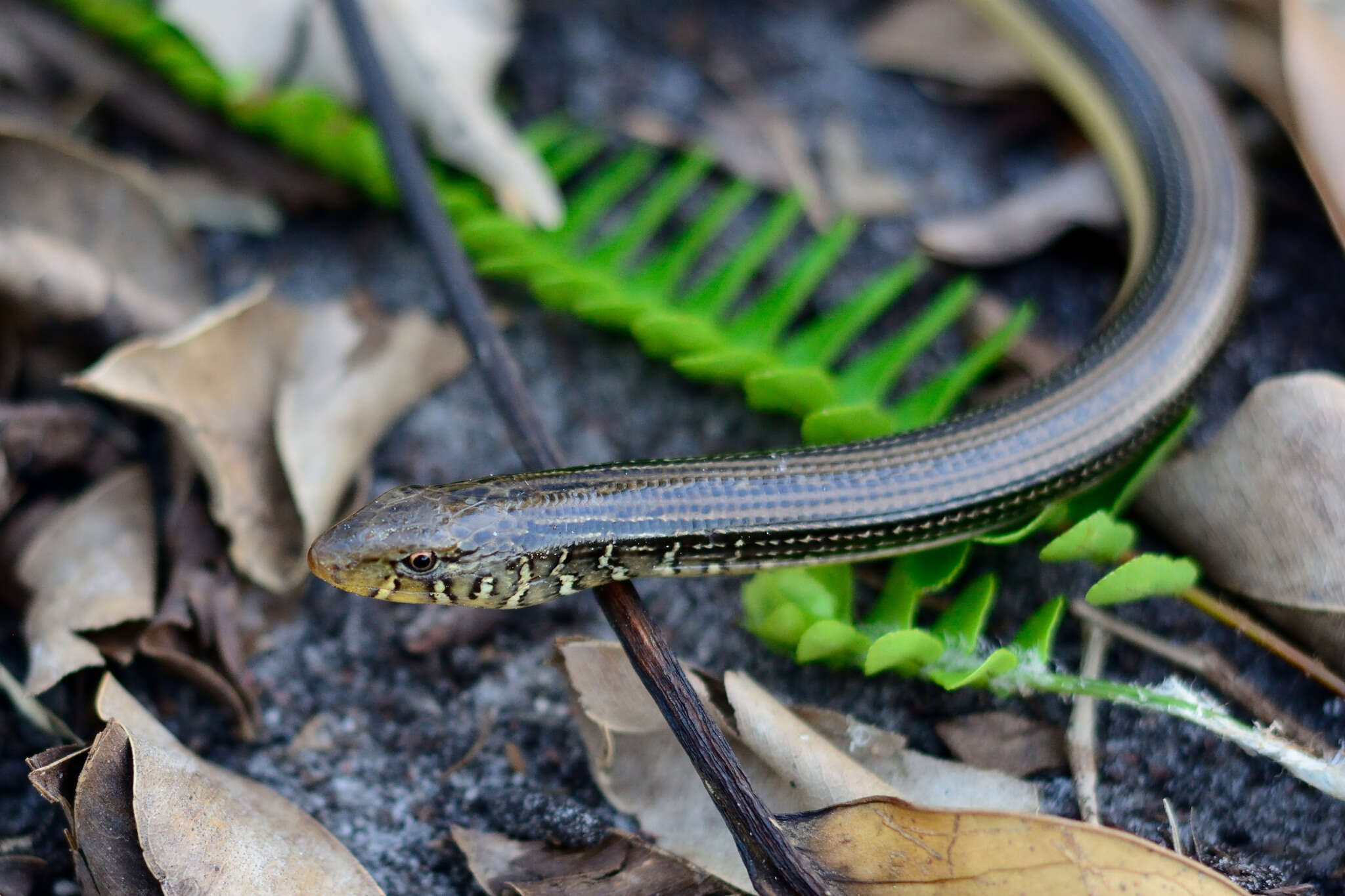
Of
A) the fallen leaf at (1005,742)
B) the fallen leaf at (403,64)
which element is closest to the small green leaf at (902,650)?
the fallen leaf at (1005,742)

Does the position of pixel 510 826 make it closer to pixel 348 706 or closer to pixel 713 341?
pixel 348 706

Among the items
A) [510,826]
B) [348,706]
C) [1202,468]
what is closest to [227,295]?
[348,706]

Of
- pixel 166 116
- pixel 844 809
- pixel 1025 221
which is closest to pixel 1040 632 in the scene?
pixel 844 809

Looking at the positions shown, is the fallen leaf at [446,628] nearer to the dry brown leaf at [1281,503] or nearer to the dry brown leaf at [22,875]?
the dry brown leaf at [22,875]

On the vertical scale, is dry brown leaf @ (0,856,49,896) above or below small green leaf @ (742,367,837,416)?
below

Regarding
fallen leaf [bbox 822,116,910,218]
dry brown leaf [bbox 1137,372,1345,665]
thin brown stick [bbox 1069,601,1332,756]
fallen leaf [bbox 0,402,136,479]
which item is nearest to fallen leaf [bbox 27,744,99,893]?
fallen leaf [bbox 0,402,136,479]

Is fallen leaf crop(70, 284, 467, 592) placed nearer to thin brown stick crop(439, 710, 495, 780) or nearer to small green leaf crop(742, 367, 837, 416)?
thin brown stick crop(439, 710, 495, 780)
